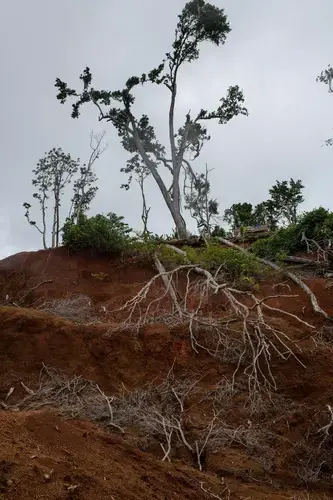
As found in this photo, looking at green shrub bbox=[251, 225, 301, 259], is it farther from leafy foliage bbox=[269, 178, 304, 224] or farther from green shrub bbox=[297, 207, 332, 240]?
leafy foliage bbox=[269, 178, 304, 224]

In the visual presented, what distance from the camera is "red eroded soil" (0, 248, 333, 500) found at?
11.9 feet

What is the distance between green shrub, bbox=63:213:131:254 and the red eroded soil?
2.75 meters

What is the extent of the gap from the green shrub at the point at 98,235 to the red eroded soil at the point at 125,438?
275 cm

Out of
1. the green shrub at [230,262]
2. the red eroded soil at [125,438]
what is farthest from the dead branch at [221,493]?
the green shrub at [230,262]

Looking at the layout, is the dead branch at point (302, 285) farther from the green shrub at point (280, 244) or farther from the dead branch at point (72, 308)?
the dead branch at point (72, 308)

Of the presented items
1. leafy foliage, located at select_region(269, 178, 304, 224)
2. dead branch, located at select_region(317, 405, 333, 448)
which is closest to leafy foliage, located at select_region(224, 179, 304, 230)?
leafy foliage, located at select_region(269, 178, 304, 224)

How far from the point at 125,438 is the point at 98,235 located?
26.7 feet

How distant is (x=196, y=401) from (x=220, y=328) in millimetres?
1278

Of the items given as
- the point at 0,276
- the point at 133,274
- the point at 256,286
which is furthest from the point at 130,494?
the point at 0,276

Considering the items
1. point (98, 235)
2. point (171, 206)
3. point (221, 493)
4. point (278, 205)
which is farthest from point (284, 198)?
point (221, 493)

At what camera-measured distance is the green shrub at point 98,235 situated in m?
12.9

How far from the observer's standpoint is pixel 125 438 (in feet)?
17.2

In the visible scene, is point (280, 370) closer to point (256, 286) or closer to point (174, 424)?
point (174, 424)

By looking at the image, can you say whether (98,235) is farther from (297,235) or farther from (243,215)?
(243,215)
